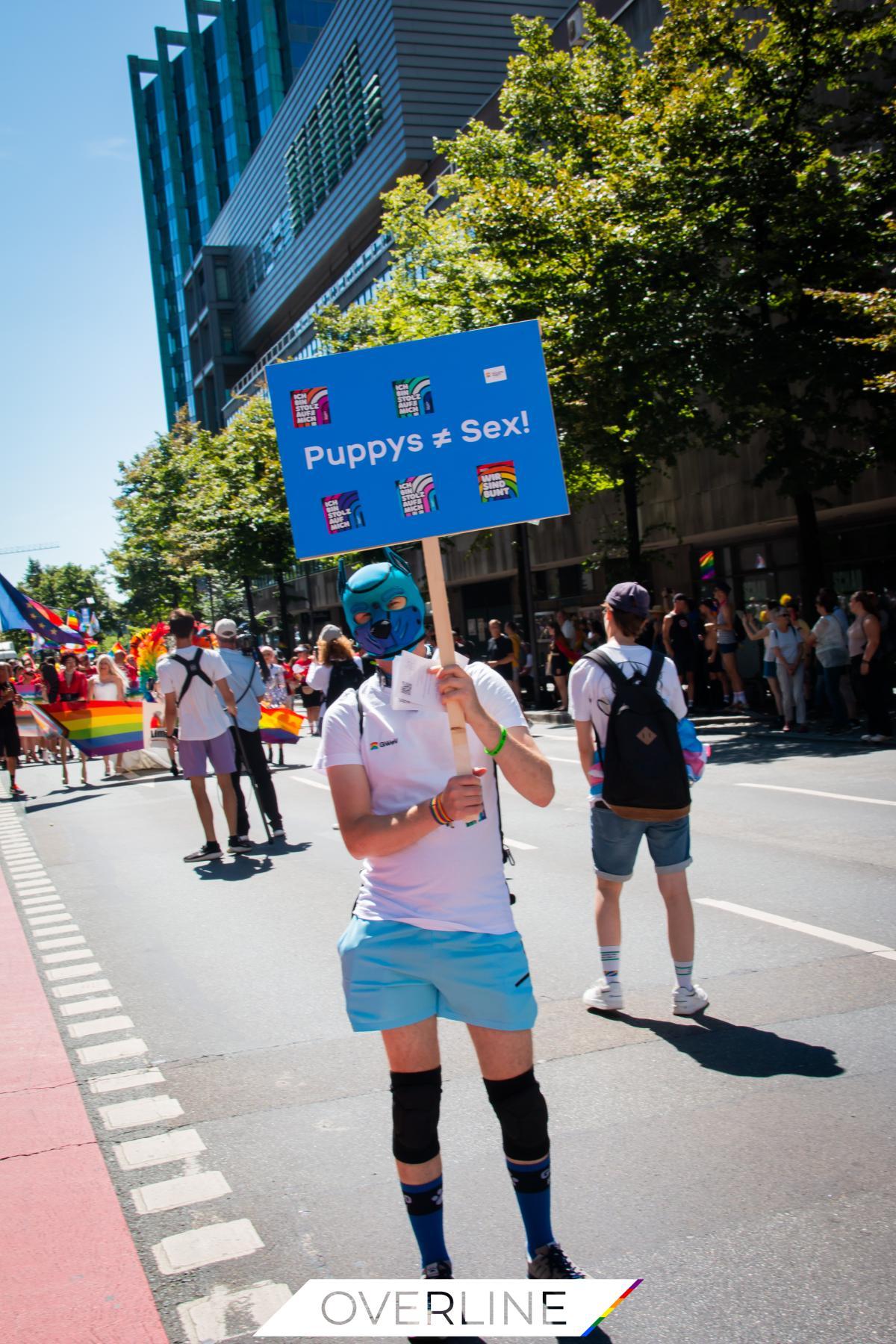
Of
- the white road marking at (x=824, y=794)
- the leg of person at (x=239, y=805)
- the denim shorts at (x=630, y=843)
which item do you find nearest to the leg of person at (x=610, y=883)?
the denim shorts at (x=630, y=843)

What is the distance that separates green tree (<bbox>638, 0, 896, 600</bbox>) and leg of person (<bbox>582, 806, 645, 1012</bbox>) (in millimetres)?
13225

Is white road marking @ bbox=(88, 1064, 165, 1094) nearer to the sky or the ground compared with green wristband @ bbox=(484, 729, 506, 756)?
nearer to the ground

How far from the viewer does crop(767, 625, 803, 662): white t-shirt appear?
1628 centimetres

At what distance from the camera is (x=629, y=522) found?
22.0 m

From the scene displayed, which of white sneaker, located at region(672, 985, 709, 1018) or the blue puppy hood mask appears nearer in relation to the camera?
the blue puppy hood mask

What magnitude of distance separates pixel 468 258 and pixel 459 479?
21.3 meters

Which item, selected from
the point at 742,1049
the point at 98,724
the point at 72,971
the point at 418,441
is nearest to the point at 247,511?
the point at 98,724

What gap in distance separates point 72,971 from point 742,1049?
13.6 ft

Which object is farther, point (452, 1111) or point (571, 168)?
point (571, 168)

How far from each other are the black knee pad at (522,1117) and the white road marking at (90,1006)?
152 inches

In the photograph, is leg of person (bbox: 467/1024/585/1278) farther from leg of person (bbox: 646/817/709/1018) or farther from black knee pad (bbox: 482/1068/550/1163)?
leg of person (bbox: 646/817/709/1018)

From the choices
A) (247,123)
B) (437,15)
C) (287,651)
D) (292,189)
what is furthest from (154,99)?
(287,651)

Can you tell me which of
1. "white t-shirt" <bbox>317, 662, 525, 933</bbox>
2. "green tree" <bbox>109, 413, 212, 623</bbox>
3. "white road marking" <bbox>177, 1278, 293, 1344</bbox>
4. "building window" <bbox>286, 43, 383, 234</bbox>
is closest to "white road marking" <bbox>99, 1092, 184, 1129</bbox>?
"white road marking" <bbox>177, 1278, 293, 1344</bbox>

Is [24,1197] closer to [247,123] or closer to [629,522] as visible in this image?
[629,522]
